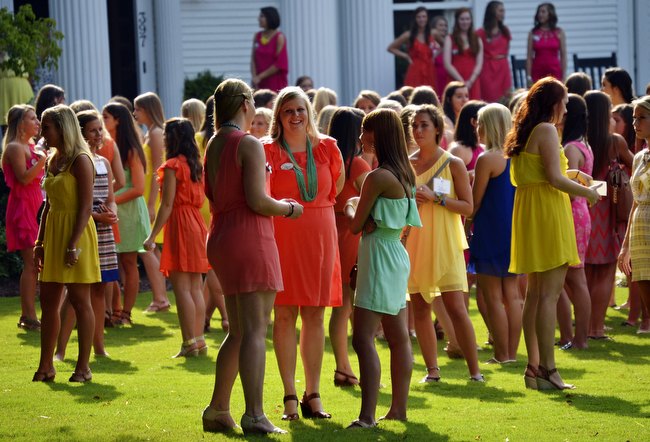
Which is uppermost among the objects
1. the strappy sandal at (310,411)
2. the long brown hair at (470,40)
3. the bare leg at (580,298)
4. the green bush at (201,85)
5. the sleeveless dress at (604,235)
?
the long brown hair at (470,40)

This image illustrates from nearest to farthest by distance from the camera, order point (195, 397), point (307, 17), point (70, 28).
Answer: point (195, 397), point (70, 28), point (307, 17)

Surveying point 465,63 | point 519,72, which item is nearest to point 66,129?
point 465,63

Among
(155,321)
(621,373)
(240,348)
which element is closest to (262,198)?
(240,348)

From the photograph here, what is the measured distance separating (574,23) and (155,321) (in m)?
11.0

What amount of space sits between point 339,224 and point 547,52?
8879mm

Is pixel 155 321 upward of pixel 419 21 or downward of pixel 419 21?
downward

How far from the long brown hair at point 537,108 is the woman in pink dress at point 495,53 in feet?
28.2

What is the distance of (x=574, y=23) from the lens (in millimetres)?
15703

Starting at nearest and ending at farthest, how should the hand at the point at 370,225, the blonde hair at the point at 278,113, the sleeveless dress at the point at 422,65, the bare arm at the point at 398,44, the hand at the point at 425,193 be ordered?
the hand at the point at 370,225
the blonde hair at the point at 278,113
the hand at the point at 425,193
the sleeveless dress at the point at 422,65
the bare arm at the point at 398,44

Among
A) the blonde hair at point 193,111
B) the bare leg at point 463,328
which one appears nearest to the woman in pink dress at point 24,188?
the blonde hair at point 193,111

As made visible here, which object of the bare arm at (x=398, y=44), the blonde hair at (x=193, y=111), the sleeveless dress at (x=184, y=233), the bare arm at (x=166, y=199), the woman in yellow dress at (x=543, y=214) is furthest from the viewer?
the bare arm at (x=398, y=44)

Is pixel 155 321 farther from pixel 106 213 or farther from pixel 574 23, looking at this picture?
pixel 574 23

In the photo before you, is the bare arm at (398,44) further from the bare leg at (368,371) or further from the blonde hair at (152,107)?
the bare leg at (368,371)

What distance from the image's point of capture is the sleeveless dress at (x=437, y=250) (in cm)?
→ 569
